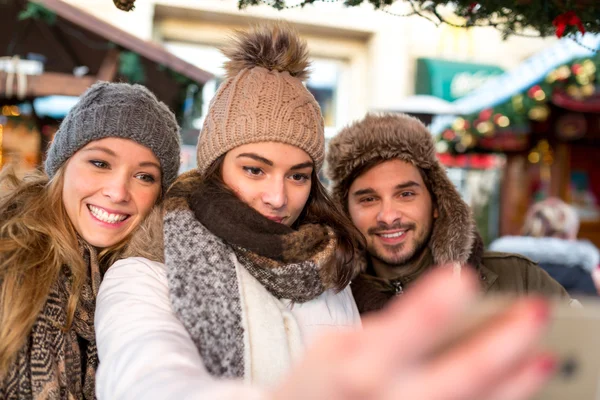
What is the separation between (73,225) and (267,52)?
1.00m

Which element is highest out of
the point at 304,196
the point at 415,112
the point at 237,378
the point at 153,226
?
the point at 415,112

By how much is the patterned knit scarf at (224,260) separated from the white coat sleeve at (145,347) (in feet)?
0.24

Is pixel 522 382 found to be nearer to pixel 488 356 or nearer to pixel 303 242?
pixel 488 356

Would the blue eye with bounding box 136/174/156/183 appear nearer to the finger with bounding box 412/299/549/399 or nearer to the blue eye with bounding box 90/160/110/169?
the blue eye with bounding box 90/160/110/169

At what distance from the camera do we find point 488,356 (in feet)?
1.71

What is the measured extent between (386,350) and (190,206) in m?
1.43

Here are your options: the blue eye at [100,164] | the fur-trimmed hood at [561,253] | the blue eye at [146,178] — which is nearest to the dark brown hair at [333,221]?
the blue eye at [146,178]

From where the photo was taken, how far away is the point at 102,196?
6.70ft

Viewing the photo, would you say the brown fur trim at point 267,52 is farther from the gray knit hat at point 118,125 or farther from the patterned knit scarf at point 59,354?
the patterned knit scarf at point 59,354

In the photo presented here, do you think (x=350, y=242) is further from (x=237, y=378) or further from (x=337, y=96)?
(x=337, y=96)

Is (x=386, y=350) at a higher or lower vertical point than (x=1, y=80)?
lower

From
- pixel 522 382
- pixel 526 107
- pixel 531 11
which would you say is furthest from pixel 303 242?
pixel 526 107

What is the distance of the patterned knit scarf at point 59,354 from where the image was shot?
5.32 ft

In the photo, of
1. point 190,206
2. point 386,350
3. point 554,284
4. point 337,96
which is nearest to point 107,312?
point 190,206
